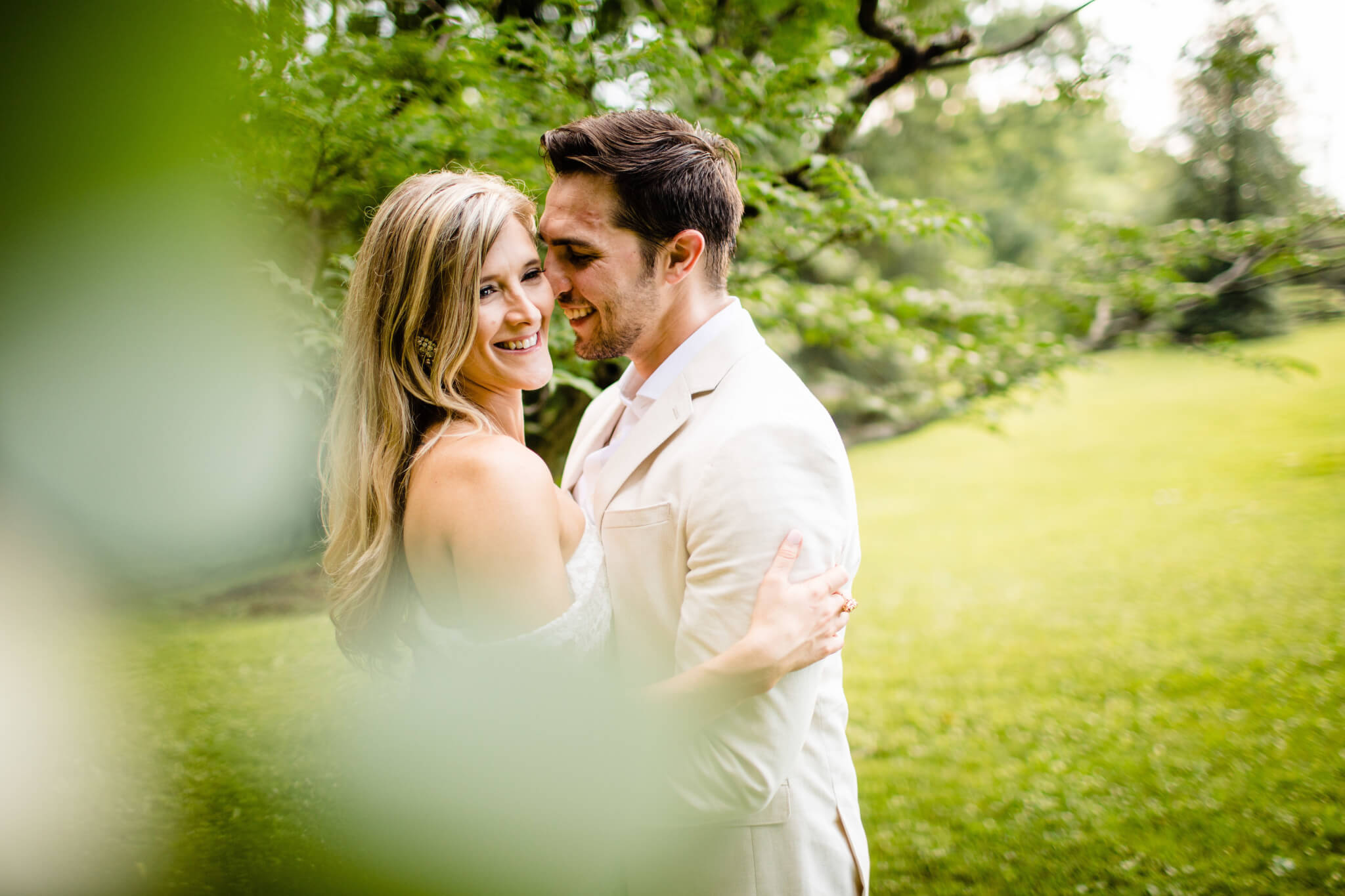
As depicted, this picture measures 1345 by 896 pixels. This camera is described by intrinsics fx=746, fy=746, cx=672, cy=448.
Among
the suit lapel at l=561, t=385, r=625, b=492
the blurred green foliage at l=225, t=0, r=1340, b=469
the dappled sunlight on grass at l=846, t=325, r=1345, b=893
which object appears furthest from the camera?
the dappled sunlight on grass at l=846, t=325, r=1345, b=893

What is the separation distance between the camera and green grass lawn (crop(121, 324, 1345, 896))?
346cm

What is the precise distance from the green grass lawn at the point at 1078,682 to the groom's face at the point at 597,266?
2.29 metres

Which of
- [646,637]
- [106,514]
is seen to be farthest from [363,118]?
[646,637]

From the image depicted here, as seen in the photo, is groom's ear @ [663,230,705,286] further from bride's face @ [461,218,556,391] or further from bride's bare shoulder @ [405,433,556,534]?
bride's bare shoulder @ [405,433,556,534]

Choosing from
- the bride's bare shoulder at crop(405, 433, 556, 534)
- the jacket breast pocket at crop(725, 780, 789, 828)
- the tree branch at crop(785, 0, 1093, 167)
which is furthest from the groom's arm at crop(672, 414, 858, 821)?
the tree branch at crop(785, 0, 1093, 167)

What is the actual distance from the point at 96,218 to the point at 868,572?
10476 millimetres

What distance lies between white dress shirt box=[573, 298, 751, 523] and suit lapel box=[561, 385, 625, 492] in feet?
0.12

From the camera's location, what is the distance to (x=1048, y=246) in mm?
14547

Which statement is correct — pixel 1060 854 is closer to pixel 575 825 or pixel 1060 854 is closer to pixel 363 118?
pixel 575 825

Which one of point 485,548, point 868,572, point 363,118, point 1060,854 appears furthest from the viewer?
point 868,572

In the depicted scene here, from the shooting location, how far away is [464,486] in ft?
5.31

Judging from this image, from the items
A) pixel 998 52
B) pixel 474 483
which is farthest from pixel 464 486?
pixel 998 52

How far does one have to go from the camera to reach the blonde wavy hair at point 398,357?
1763 mm

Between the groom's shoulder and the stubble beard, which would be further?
the stubble beard
